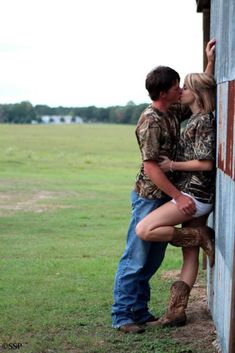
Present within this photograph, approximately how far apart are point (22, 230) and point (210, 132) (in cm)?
809

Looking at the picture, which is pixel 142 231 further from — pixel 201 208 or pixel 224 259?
pixel 224 259

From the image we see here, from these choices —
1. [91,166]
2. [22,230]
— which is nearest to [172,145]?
[22,230]

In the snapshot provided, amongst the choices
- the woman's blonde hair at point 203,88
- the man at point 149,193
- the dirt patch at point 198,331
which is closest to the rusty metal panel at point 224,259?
the dirt patch at point 198,331

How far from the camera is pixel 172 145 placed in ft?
20.0

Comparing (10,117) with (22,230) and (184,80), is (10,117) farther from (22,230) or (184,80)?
(184,80)

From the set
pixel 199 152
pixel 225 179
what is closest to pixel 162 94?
pixel 199 152

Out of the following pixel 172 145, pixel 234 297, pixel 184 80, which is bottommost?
pixel 234 297

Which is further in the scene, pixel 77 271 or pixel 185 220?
pixel 77 271

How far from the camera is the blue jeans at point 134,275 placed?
20.4 feet

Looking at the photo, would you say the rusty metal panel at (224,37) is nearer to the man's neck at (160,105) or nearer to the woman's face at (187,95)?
the woman's face at (187,95)

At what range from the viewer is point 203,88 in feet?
19.6

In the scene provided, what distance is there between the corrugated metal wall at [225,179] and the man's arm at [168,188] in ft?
0.64

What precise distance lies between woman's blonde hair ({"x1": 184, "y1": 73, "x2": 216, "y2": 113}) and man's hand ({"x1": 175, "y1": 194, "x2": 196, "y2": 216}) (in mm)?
645

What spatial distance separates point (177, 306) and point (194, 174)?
1.03 m
